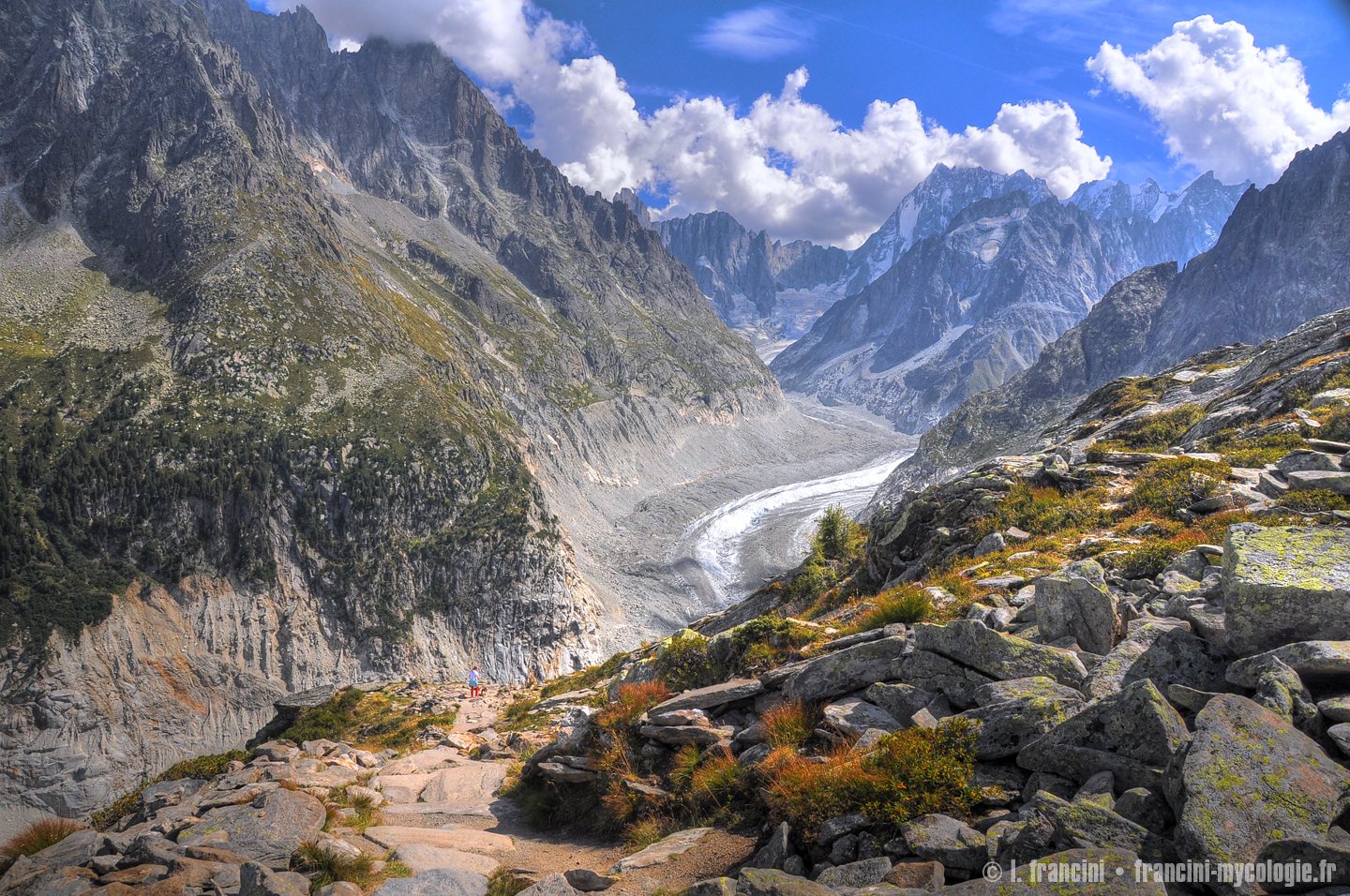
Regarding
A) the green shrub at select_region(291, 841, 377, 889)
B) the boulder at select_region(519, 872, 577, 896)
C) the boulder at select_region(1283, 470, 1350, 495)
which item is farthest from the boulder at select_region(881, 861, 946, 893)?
the boulder at select_region(1283, 470, 1350, 495)

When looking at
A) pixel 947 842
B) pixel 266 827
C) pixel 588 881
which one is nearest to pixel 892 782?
pixel 947 842

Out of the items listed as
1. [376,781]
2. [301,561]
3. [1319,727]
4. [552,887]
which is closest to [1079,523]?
[1319,727]

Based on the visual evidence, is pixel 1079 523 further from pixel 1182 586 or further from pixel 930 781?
pixel 930 781

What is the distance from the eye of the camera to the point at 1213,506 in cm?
1441

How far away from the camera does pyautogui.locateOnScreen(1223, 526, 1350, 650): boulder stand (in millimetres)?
7113

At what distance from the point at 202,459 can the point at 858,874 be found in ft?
336

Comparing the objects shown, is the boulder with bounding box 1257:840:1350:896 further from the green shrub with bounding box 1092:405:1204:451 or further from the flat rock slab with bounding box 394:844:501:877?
the green shrub with bounding box 1092:405:1204:451

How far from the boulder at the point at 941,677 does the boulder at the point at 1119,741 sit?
6.03 ft

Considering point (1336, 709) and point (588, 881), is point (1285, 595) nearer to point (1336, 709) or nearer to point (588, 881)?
point (1336, 709)

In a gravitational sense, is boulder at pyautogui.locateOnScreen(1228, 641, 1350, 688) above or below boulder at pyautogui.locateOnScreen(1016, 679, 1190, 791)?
above

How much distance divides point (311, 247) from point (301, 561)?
8134 centimetres

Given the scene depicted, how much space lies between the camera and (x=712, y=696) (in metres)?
12.6

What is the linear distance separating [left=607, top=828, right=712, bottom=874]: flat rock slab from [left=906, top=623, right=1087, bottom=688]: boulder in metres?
4.89

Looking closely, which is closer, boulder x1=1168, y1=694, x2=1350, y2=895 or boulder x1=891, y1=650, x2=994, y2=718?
boulder x1=1168, y1=694, x2=1350, y2=895
